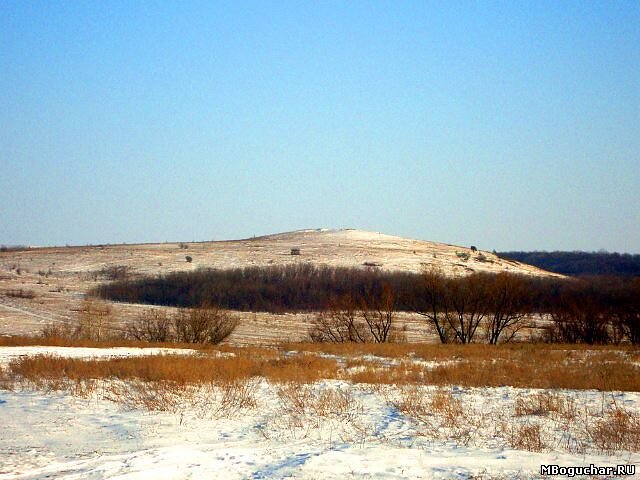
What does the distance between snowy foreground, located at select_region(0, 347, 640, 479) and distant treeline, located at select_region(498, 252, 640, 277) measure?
111 m

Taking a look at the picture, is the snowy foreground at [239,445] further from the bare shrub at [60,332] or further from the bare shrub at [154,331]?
the bare shrub at [60,332]

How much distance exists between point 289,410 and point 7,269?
2982 inches

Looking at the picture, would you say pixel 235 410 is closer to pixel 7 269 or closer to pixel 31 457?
pixel 31 457

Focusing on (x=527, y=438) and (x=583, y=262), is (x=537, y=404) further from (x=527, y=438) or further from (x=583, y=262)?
(x=583, y=262)

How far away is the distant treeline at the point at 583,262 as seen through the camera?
4868 inches

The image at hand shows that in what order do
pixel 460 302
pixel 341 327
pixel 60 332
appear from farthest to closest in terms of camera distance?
pixel 341 327, pixel 460 302, pixel 60 332

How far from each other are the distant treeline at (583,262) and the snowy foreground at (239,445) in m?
111

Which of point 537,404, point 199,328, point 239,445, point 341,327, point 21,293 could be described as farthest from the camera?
point 21,293

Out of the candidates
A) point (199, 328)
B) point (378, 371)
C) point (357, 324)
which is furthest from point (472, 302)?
point (378, 371)

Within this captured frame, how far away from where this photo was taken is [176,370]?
1591 centimetres

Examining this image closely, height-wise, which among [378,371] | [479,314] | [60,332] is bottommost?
[60,332]

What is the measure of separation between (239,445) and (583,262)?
5615 inches

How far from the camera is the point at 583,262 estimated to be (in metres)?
139

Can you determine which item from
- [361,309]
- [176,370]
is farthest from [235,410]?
[361,309]
